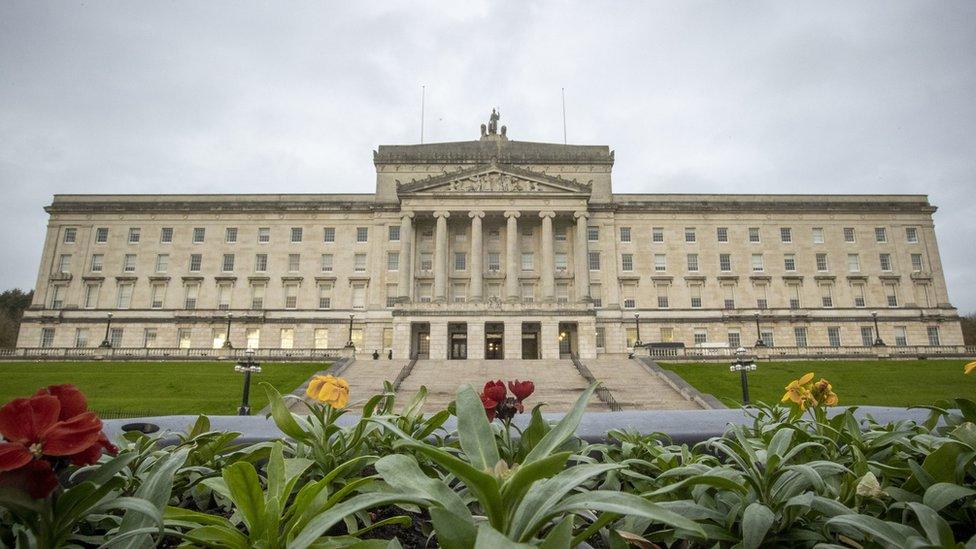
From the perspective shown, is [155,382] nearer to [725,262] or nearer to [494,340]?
[494,340]

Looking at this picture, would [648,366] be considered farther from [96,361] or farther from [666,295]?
[96,361]

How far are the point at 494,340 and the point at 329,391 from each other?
43.9 meters

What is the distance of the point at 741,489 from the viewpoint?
222 centimetres

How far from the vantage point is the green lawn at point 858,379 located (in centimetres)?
2322

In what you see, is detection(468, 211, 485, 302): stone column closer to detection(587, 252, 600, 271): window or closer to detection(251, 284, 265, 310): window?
detection(587, 252, 600, 271): window

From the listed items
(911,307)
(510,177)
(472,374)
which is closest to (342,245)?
(510,177)

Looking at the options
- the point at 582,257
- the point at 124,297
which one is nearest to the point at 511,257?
the point at 582,257

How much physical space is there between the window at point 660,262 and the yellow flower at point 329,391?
53.1m

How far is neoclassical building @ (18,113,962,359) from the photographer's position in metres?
50.3

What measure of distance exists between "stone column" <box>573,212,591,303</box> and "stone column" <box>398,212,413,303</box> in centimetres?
1659

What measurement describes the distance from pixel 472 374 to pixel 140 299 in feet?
134

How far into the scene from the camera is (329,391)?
11.7ft

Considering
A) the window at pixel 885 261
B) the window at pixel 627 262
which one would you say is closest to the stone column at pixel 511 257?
the window at pixel 627 262

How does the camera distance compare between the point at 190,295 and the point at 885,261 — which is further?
the point at 885,261
